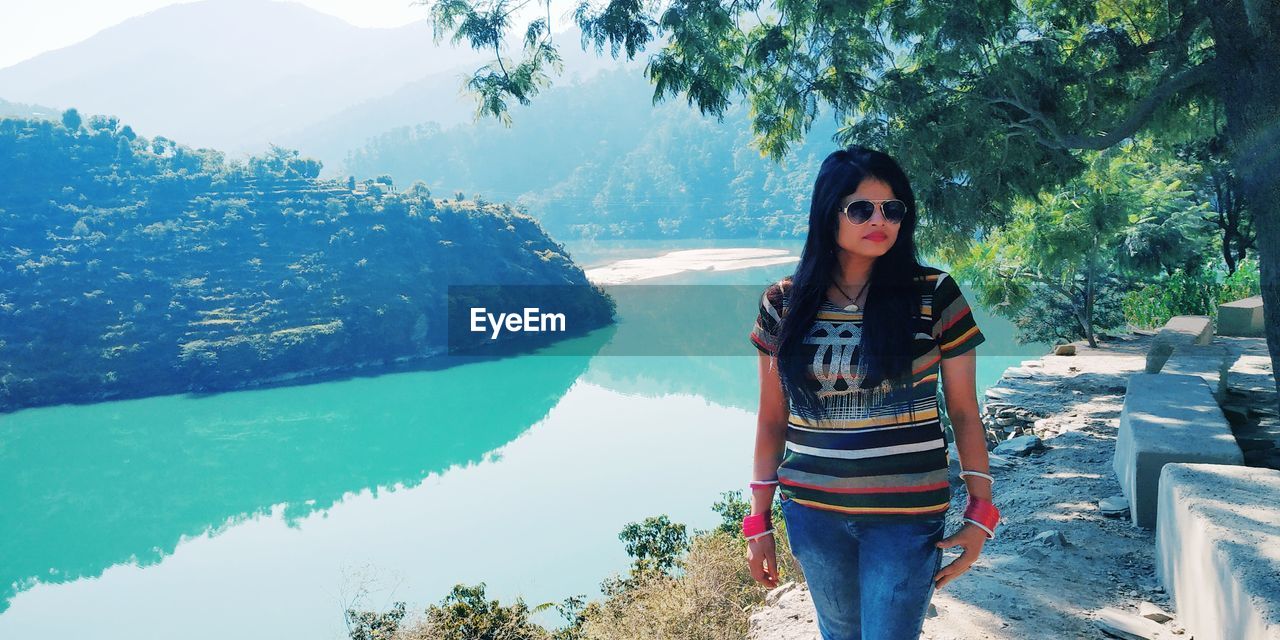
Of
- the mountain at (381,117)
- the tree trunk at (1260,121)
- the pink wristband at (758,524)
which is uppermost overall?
the mountain at (381,117)

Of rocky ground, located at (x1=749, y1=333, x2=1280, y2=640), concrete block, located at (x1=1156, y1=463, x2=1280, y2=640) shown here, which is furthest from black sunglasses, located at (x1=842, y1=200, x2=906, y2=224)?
rocky ground, located at (x1=749, y1=333, x2=1280, y2=640)

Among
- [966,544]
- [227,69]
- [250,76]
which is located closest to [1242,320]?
[966,544]

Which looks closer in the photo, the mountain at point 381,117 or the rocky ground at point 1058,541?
the rocky ground at point 1058,541

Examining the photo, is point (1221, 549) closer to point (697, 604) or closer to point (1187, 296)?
point (697, 604)

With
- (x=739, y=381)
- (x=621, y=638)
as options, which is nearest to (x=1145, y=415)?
(x=621, y=638)

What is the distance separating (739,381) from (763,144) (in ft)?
48.9

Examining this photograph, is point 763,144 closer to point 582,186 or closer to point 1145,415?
point 1145,415

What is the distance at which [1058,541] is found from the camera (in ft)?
9.73

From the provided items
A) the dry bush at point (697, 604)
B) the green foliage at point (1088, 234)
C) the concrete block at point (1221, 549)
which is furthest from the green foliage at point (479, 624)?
the green foliage at point (1088, 234)

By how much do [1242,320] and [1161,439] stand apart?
490 centimetres

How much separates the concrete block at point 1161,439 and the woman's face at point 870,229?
84.0 inches

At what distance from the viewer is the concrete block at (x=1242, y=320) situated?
6.79m

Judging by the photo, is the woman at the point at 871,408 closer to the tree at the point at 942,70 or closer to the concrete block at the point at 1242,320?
the tree at the point at 942,70

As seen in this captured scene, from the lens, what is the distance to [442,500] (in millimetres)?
13109
